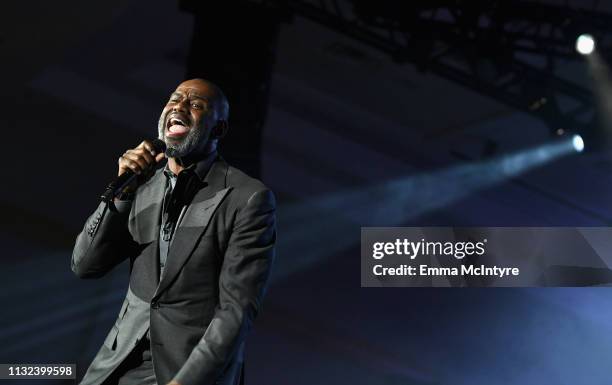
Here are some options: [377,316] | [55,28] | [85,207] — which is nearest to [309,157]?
[377,316]

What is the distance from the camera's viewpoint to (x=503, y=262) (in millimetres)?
4520

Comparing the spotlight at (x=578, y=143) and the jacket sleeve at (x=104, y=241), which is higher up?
the spotlight at (x=578, y=143)

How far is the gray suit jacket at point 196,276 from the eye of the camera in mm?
1282

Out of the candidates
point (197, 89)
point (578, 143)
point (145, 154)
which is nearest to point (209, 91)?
point (197, 89)

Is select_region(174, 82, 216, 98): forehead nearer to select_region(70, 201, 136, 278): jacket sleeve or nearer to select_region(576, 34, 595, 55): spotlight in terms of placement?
select_region(70, 201, 136, 278): jacket sleeve

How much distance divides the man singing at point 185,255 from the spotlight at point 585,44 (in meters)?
3.78

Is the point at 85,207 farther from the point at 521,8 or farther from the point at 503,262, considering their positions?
the point at 521,8

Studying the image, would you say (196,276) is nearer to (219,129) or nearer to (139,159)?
(139,159)

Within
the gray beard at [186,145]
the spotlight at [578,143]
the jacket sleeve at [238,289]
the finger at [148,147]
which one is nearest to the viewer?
the jacket sleeve at [238,289]

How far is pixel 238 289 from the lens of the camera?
51.4 inches

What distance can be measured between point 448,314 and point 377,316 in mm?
558

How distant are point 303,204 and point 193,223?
4.10 meters

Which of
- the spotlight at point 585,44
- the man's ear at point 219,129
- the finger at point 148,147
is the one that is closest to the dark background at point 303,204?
the spotlight at point 585,44

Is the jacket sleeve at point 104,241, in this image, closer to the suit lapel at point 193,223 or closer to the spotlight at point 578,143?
the suit lapel at point 193,223
